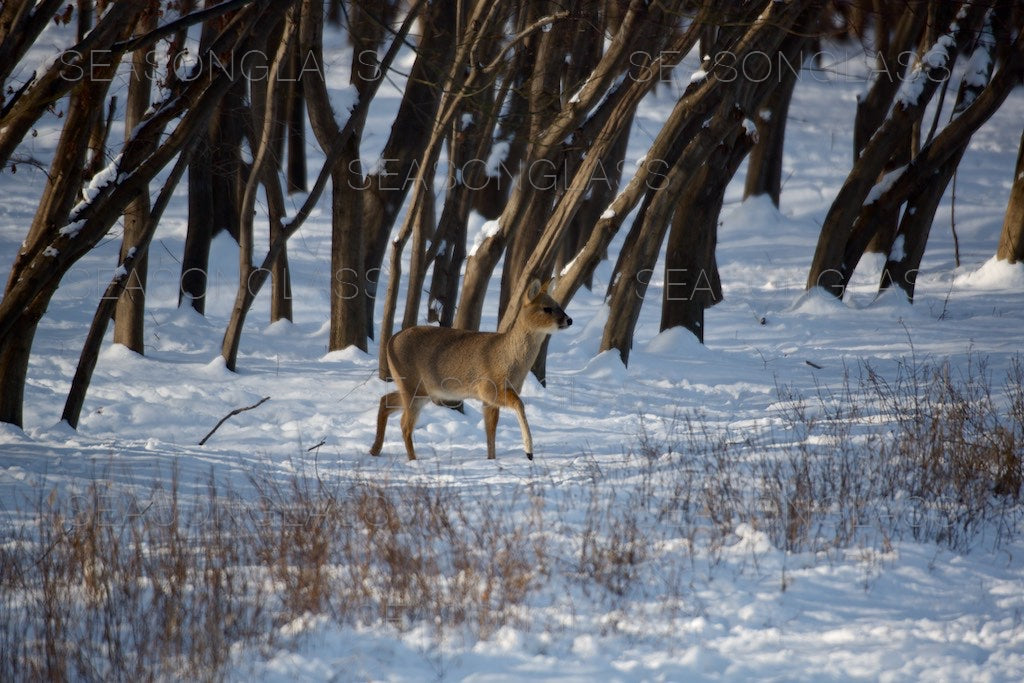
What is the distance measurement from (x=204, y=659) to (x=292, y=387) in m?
7.96

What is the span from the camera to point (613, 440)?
997 cm

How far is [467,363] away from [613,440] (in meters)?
1.59

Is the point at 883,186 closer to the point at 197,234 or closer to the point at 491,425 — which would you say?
the point at 491,425

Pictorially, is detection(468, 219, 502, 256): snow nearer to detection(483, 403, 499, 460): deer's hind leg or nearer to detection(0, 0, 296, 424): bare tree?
detection(483, 403, 499, 460): deer's hind leg

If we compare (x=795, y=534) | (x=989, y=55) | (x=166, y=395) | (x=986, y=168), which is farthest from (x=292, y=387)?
(x=986, y=168)

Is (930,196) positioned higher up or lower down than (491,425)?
higher up

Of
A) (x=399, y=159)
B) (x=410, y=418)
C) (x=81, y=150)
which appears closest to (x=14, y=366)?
(x=81, y=150)

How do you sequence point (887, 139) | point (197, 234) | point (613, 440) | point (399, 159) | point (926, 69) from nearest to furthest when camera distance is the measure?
1. point (613, 440)
2. point (399, 159)
3. point (926, 69)
4. point (887, 139)
5. point (197, 234)

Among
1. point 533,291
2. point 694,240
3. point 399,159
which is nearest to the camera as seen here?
point 533,291

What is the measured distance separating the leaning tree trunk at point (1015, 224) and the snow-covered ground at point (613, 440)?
0.44m

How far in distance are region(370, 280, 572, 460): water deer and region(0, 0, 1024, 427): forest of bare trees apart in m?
1.12

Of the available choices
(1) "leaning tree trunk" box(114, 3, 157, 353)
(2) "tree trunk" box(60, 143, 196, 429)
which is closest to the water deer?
(2) "tree trunk" box(60, 143, 196, 429)

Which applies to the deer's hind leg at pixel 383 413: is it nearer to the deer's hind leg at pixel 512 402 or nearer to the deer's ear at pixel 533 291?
the deer's hind leg at pixel 512 402

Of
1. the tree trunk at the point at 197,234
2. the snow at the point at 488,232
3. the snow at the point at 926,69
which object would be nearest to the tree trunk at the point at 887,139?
the snow at the point at 926,69
